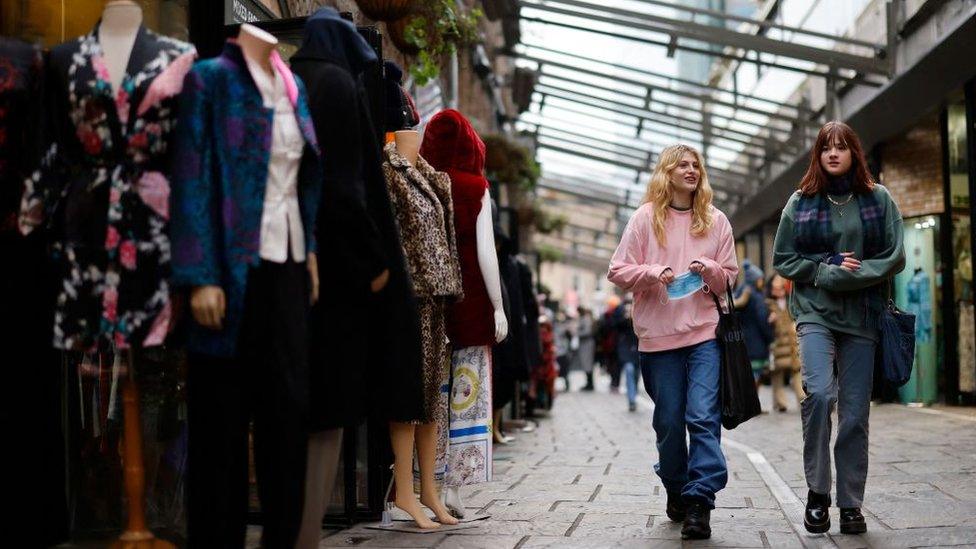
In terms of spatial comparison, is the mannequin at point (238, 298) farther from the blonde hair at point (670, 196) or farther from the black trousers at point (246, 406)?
the blonde hair at point (670, 196)

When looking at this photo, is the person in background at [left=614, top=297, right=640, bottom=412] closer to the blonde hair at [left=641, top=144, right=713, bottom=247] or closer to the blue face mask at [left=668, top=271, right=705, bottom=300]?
the blonde hair at [left=641, top=144, right=713, bottom=247]

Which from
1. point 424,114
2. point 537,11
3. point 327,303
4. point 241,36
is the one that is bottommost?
point 327,303

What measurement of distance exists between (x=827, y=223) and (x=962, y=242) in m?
9.02

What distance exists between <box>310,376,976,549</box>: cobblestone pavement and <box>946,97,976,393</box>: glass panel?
2513mm

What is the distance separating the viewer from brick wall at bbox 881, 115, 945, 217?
14828 mm

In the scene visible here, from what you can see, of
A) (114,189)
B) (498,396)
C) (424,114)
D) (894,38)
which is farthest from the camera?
(894,38)

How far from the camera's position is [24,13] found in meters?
4.15

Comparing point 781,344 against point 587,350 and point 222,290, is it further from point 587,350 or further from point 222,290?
point 222,290

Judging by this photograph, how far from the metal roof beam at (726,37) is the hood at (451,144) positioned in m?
8.47

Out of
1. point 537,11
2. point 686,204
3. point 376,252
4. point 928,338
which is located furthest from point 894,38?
point 376,252

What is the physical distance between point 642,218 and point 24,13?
2.90 metres

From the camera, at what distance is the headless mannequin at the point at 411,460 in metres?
5.38

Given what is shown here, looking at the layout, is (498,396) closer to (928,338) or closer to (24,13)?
(24,13)

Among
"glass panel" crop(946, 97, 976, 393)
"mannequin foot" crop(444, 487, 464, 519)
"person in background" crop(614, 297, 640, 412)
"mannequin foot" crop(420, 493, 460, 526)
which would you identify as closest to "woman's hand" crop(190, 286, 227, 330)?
"mannequin foot" crop(420, 493, 460, 526)
